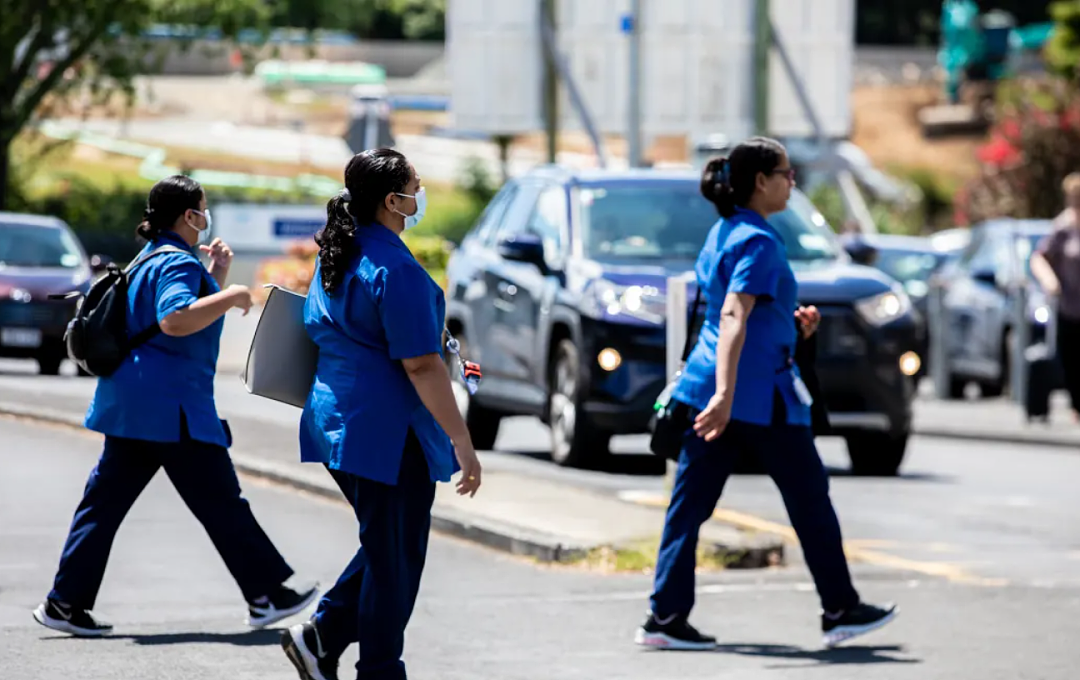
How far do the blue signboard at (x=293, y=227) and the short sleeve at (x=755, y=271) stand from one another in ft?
→ 121

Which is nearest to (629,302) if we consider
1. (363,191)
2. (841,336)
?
(841,336)

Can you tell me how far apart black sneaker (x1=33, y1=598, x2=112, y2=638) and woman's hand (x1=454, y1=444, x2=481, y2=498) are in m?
2.50

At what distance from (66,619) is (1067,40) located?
1489 inches

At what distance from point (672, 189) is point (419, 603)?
6.55 meters

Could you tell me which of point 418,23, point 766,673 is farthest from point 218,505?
point 418,23

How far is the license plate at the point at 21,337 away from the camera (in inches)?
971

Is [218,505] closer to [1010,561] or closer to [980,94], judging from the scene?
[1010,561]

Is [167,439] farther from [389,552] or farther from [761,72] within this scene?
[761,72]

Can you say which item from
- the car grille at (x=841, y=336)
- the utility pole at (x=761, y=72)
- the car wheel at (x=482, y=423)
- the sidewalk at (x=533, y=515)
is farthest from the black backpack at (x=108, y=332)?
the utility pole at (x=761, y=72)

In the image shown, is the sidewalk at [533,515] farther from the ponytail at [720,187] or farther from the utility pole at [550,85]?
the utility pole at [550,85]

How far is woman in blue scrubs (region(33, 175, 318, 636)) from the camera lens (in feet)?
29.4

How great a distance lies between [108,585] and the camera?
10.5 m

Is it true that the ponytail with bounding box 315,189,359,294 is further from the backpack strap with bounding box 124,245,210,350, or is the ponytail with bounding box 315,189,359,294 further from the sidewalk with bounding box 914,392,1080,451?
the sidewalk with bounding box 914,392,1080,451

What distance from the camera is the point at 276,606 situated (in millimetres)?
9203
